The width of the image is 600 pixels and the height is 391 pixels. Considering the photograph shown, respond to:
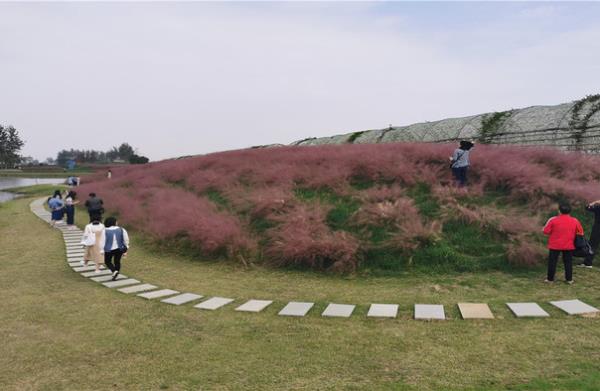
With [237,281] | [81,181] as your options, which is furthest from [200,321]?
[81,181]

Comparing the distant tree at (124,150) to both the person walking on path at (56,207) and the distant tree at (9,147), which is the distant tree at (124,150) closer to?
the distant tree at (9,147)

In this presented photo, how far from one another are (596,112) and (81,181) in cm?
3465

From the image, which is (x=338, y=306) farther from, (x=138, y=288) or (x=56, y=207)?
(x=56, y=207)

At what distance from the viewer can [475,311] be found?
5.48 metres

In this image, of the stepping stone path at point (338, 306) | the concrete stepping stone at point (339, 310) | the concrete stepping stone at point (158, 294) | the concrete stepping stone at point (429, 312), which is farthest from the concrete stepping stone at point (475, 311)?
the concrete stepping stone at point (158, 294)

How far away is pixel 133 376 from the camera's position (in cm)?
401

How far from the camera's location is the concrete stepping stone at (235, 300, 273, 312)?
597cm

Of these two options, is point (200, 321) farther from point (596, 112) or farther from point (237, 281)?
point (596, 112)

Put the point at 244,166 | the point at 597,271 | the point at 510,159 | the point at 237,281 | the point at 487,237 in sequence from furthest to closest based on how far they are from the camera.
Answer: the point at 244,166 → the point at 510,159 → the point at 487,237 → the point at 237,281 → the point at 597,271

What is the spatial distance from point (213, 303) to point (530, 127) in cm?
1470

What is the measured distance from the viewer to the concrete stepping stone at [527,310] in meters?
5.19

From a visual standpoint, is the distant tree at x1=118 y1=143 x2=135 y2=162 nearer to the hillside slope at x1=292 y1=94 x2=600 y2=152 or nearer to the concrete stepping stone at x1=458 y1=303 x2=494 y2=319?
the hillside slope at x1=292 y1=94 x2=600 y2=152

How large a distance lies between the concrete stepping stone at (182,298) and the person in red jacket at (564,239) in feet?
19.8

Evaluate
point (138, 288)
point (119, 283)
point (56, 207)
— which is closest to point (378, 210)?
point (138, 288)
